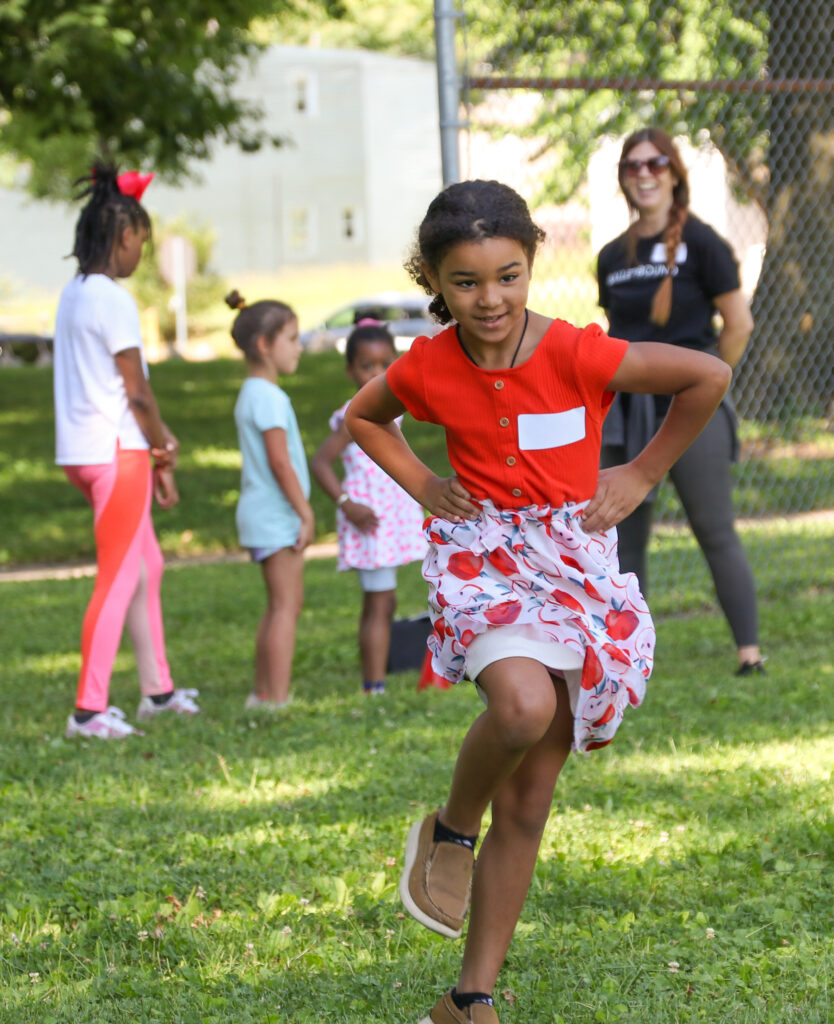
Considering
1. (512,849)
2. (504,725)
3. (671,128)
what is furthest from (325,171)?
(504,725)

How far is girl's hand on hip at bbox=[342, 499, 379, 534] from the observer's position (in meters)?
5.73

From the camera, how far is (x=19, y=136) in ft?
67.9

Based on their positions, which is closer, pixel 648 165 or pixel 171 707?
pixel 648 165

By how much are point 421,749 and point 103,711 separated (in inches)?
52.1

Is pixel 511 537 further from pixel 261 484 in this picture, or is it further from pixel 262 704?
pixel 262 704

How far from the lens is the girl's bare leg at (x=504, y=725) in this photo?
8.53ft

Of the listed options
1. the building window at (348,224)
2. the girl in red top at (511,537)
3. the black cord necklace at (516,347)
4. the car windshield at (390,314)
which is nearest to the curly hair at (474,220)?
the girl in red top at (511,537)

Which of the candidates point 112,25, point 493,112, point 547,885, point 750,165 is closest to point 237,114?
point 112,25

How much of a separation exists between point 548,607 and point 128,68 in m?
13.2

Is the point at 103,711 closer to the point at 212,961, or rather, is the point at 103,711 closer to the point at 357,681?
the point at 357,681

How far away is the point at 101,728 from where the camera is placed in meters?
5.38

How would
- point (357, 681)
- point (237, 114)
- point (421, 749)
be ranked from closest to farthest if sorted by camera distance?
1. point (421, 749)
2. point (357, 681)
3. point (237, 114)

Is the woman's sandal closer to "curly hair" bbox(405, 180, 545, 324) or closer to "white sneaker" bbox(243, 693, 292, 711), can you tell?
"white sneaker" bbox(243, 693, 292, 711)

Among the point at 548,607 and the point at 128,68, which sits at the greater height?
the point at 128,68
